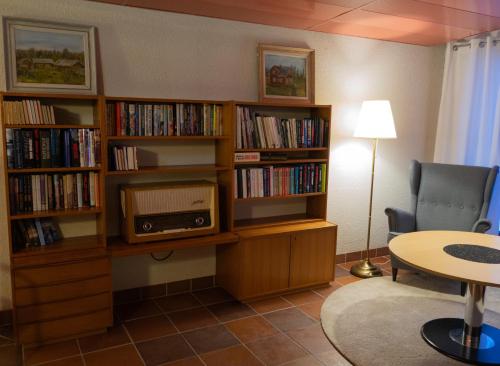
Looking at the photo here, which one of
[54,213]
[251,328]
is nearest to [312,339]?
[251,328]

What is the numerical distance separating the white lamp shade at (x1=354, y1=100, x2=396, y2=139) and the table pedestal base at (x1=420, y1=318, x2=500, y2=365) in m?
1.53

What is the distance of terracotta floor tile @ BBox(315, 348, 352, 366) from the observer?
2375 mm

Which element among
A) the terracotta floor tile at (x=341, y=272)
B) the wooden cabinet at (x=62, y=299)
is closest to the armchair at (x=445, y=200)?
the terracotta floor tile at (x=341, y=272)

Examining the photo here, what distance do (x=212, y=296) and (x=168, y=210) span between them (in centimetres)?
85

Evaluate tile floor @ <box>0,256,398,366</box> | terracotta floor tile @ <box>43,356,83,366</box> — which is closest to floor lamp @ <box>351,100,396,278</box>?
tile floor @ <box>0,256,398,366</box>

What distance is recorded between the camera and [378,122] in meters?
3.52

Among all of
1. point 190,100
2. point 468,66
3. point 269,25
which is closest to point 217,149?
point 190,100

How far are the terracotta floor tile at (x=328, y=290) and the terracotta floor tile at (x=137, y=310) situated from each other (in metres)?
1.27

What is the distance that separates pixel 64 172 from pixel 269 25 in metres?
1.95

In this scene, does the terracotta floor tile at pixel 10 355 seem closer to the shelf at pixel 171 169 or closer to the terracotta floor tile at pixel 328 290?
the shelf at pixel 171 169

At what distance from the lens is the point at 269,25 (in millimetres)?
3393

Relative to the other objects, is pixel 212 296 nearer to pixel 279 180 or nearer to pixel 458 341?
pixel 279 180

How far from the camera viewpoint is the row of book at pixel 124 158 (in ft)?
9.02

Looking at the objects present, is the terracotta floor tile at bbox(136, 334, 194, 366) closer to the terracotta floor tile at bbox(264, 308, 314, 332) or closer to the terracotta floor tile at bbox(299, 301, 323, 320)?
the terracotta floor tile at bbox(264, 308, 314, 332)
